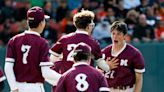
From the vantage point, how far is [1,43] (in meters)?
14.1

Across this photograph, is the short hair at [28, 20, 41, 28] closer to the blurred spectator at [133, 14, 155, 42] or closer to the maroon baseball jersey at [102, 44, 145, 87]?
the maroon baseball jersey at [102, 44, 145, 87]

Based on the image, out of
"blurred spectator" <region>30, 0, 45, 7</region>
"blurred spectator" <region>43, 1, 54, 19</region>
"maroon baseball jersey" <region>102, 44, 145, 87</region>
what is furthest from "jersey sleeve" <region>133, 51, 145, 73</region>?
"blurred spectator" <region>30, 0, 45, 7</region>

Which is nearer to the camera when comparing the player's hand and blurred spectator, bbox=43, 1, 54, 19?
the player's hand

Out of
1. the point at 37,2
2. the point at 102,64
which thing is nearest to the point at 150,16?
the point at 37,2

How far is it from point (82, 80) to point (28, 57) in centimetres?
152

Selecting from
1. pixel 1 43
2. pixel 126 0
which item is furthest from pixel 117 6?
pixel 1 43

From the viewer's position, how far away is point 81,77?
7.01 meters

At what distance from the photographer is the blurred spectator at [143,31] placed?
14852 millimetres

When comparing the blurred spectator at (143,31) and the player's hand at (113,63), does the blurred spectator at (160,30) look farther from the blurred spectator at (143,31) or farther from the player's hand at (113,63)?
the player's hand at (113,63)

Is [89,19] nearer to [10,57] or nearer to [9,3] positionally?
Result: [10,57]

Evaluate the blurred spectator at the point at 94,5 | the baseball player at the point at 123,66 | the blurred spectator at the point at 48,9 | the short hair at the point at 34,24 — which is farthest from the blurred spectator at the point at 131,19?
the short hair at the point at 34,24

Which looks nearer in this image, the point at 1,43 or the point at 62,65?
the point at 62,65

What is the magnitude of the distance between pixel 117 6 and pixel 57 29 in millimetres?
1713

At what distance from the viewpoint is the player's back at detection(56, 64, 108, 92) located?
703cm
